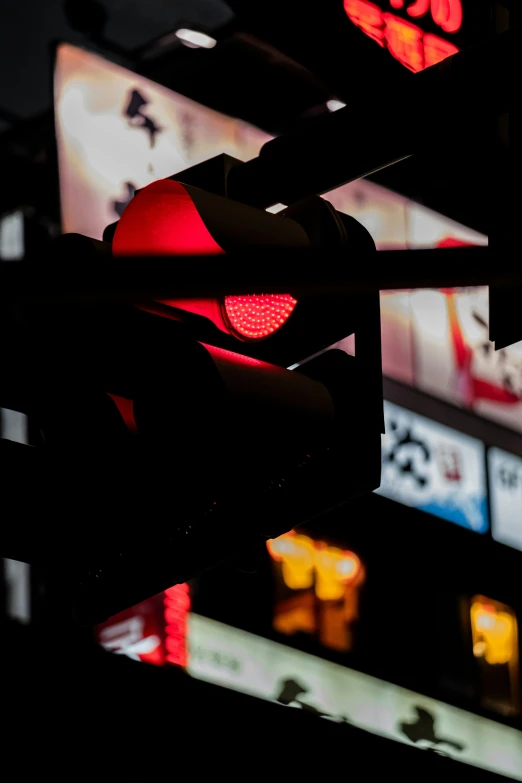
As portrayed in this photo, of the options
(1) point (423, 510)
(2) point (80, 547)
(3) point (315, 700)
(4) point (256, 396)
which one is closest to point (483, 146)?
(4) point (256, 396)

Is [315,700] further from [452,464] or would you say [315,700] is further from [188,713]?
[452,464]

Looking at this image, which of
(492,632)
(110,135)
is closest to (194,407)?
(110,135)

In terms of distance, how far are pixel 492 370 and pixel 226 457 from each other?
12347 mm

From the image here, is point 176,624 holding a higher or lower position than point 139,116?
lower

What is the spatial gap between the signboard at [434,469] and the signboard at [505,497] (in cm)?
15

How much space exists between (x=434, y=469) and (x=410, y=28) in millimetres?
9878

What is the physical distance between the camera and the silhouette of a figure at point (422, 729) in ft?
42.4

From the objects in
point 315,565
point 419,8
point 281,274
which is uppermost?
point 315,565

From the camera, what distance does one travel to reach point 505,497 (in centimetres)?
1457

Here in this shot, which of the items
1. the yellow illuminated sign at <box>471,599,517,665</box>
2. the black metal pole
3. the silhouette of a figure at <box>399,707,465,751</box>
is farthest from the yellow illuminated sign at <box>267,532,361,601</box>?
the black metal pole

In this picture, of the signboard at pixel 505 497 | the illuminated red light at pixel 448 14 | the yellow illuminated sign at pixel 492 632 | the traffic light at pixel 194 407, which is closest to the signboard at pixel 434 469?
the signboard at pixel 505 497

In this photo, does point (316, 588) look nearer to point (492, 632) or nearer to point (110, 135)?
point (492, 632)

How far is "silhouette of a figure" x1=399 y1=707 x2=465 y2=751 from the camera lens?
42.4 feet

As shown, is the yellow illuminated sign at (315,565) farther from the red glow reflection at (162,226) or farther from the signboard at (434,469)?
the red glow reflection at (162,226)
